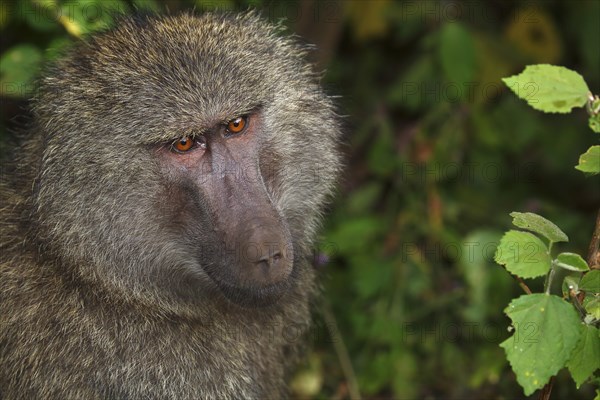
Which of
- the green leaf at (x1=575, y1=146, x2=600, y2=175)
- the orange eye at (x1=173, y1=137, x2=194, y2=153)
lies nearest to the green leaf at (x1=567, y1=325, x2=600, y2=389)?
the green leaf at (x1=575, y1=146, x2=600, y2=175)

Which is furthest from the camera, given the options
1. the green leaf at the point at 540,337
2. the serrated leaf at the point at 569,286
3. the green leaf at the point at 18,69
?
the green leaf at the point at 18,69

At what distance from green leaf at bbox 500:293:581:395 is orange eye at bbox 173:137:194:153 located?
106 cm

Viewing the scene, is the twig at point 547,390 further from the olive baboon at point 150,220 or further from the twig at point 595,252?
the olive baboon at point 150,220

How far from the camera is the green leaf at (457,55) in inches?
170

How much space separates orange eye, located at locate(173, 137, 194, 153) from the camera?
2.73 meters

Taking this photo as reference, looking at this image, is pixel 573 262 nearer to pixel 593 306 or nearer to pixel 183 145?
pixel 593 306

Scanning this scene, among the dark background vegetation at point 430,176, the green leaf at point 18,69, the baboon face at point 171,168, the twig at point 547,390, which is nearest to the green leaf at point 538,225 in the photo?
the twig at point 547,390

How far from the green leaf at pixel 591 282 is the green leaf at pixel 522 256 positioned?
4.6 inches

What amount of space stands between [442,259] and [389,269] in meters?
0.37

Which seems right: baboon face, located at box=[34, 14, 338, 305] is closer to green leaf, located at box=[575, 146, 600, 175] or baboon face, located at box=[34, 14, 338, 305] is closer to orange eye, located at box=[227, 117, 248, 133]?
orange eye, located at box=[227, 117, 248, 133]

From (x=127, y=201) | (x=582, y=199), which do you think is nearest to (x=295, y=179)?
(x=127, y=201)

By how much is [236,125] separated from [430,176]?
1.90 m

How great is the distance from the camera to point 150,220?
110 inches

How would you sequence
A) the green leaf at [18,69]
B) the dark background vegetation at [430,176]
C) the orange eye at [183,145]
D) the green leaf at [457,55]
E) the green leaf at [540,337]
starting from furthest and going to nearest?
the green leaf at [457,55] < the dark background vegetation at [430,176] < the green leaf at [18,69] < the orange eye at [183,145] < the green leaf at [540,337]
